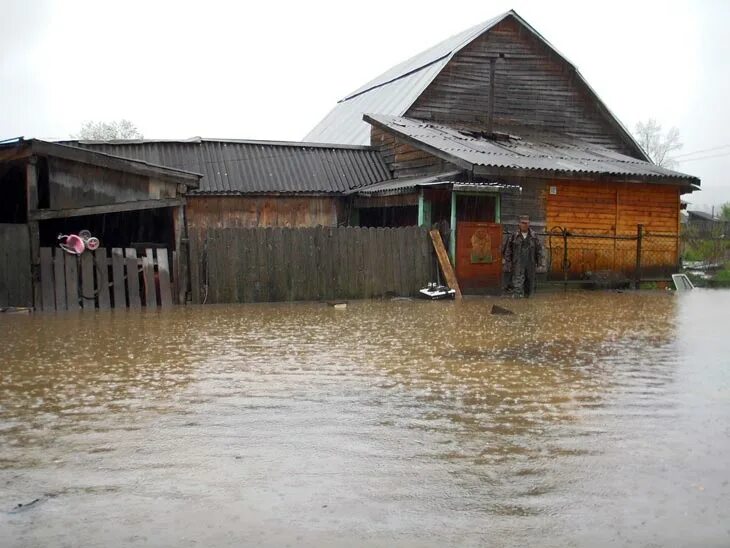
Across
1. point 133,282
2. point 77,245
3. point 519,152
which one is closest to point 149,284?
point 133,282

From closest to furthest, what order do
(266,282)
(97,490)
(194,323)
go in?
(97,490) < (194,323) < (266,282)

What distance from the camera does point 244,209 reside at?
18609 millimetres

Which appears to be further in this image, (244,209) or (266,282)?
(244,209)

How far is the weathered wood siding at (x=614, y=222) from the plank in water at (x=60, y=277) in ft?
38.3

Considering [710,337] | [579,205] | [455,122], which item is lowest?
[710,337]

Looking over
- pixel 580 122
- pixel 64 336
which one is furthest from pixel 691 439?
pixel 580 122

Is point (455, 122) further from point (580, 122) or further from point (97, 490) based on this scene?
point (97, 490)

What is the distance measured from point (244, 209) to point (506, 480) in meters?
15.4

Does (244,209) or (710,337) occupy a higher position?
(244,209)

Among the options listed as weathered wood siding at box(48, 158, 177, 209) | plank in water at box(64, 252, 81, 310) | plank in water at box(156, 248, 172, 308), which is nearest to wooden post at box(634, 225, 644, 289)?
weathered wood siding at box(48, 158, 177, 209)

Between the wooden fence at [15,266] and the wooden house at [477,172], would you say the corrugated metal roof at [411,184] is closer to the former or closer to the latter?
the wooden house at [477,172]

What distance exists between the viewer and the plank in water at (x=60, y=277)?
12996 mm

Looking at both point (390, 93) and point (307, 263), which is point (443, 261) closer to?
point (307, 263)

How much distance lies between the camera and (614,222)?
20.3m
